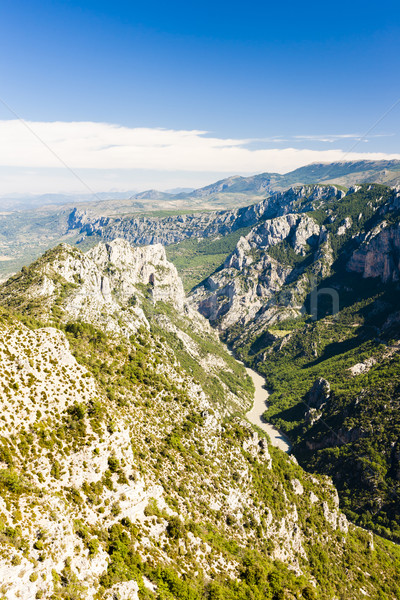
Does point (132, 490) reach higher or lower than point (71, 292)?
lower

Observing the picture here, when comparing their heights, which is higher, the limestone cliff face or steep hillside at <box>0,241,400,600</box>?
the limestone cliff face

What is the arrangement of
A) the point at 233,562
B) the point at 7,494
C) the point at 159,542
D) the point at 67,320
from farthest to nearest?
the point at 67,320, the point at 233,562, the point at 159,542, the point at 7,494

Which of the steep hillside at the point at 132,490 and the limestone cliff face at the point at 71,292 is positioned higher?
the limestone cliff face at the point at 71,292

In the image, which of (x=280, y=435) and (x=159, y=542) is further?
(x=280, y=435)

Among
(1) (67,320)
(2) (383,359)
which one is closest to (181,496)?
(1) (67,320)

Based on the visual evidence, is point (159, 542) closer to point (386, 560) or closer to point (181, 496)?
point (181, 496)

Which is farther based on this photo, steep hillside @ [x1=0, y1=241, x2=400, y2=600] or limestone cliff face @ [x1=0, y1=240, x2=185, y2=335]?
limestone cliff face @ [x1=0, y1=240, x2=185, y2=335]

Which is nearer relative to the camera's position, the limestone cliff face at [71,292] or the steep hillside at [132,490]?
the steep hillside at [132,490]

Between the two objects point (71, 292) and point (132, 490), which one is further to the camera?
point (71, 292)
